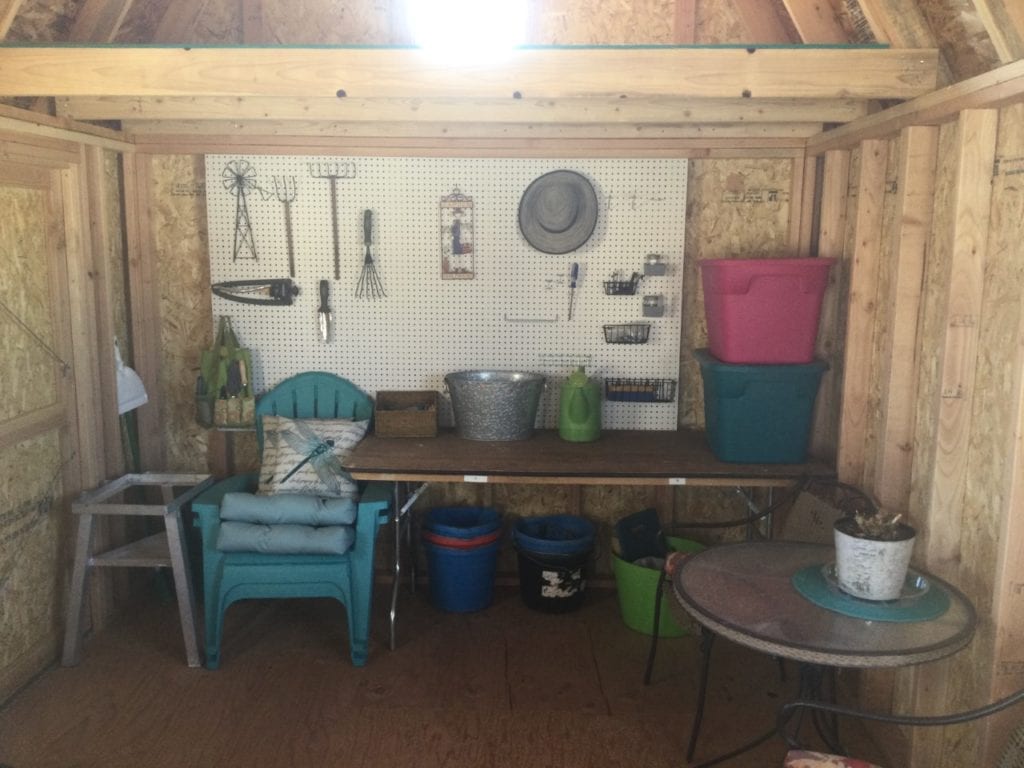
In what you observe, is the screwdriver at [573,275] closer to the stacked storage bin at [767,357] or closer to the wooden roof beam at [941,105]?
the stacked storage bin at [767,357]

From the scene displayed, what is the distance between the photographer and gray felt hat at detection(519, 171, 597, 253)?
3.65m

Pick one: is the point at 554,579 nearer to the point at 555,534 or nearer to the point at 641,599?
the point at 555,534

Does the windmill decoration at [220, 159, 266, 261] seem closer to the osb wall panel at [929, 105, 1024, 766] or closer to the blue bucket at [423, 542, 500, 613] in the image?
the blue bucket at [423, 542, 500, 613]

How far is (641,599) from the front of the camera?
11.3 ft

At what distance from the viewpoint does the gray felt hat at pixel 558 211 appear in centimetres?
365

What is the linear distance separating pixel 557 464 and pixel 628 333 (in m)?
0.84

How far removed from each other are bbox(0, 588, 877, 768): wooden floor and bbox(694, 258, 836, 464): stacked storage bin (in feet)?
2.90

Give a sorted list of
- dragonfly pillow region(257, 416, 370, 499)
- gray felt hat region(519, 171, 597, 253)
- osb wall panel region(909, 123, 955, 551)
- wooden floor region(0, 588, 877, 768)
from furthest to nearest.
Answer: gray felt hat region(519, 171, 597, 253) < dragonfly pillow region(257, 416, 370, 499) < wooden floor region(0, 588, 877, 768) < osb wall panel region(909, 123, 955, 551)

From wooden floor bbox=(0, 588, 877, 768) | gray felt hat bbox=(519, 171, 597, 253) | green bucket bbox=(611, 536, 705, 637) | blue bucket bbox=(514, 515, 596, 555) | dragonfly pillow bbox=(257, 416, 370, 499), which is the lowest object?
wooden floor bbox=(0, 588, 877, 768)

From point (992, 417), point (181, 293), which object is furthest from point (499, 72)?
point (181, 293)

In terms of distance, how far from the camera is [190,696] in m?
3.00

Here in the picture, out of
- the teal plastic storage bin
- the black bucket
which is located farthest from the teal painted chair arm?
the teal plastic storage bin

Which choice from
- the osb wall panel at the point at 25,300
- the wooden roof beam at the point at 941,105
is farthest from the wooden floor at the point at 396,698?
the wooden roof beam at the point at 941,105

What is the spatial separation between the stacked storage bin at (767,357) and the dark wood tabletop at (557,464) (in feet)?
0.34
